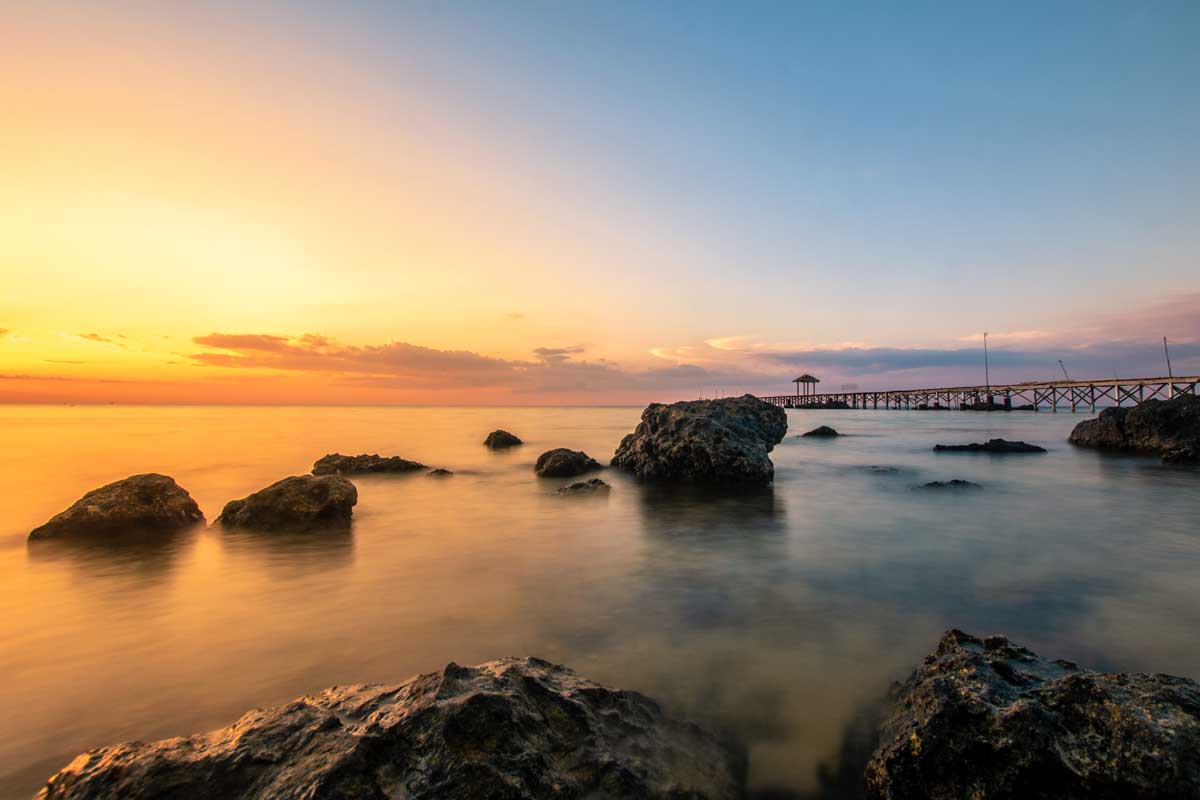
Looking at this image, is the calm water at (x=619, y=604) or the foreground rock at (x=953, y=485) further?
the foreground rock at (x=953, y=485)

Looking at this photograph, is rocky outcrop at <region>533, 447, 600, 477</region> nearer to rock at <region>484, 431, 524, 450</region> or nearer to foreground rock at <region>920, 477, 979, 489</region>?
foreground rock at <region>920, 477, 979, 489</region>

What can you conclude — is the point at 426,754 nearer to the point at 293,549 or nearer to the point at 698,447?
the point at 293,549

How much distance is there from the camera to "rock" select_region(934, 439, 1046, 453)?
2200cm

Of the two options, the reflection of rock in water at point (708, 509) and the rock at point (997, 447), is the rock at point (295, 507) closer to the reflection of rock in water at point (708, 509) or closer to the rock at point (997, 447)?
the reflection of rock in water at point (708, 509)

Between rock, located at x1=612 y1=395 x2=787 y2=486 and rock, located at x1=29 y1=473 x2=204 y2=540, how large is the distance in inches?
419

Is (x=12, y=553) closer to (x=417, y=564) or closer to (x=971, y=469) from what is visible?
(x=417, y=564)

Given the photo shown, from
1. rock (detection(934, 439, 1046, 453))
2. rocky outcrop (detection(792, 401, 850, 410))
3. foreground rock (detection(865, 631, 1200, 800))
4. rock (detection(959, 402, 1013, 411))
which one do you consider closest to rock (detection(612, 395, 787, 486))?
foreground rock (detection(865, 631, 1200, 800))

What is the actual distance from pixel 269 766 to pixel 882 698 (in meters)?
3.97

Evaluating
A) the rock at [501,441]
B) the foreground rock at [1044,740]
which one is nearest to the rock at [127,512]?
the foreground rock at [1044,740]

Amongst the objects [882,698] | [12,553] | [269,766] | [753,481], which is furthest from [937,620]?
[12,553]

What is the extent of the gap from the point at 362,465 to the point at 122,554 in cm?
1034

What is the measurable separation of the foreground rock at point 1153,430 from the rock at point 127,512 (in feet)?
88.0

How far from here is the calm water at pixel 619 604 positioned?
3963 mm

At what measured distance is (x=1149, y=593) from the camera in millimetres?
6098
